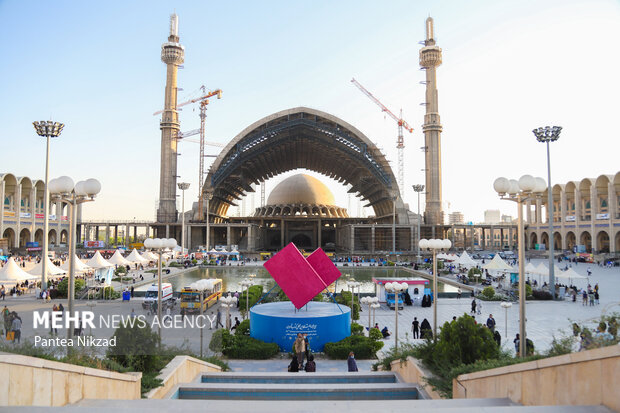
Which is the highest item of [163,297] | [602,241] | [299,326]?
[602,241]

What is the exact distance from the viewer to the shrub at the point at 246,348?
1115 cm

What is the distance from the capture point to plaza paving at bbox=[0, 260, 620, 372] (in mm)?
11360

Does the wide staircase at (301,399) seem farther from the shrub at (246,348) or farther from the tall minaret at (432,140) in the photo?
the tall minaret at (432,140)

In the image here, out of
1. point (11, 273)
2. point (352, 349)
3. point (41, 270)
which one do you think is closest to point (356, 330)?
point (352, 349)

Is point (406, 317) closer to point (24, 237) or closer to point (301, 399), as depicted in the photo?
point (301, 399)

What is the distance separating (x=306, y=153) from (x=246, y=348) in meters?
59.4

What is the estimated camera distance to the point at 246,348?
1127cm

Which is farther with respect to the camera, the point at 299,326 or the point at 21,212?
the point at 21,212

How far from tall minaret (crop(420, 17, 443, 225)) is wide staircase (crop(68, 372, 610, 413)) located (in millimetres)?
52851

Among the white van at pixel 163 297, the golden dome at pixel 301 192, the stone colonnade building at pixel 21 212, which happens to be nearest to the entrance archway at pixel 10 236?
the stone colonnade building at pixel 21 212

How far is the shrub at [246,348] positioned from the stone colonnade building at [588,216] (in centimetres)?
4372

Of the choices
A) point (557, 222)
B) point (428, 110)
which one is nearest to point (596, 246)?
point (557, 222)

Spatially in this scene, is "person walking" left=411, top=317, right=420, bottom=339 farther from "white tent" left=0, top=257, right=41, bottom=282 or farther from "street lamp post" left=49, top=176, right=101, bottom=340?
"white tent" left=0, top=257, right=41, bottom=282

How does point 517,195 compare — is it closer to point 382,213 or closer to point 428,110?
point 428,110
